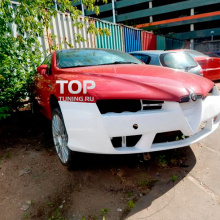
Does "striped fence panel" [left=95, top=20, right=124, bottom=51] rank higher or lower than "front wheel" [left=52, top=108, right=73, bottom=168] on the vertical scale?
higher

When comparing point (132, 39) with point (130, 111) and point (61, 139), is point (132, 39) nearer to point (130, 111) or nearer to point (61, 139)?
point (61, 139)

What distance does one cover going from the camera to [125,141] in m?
1.79

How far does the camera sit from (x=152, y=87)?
181 centimetres

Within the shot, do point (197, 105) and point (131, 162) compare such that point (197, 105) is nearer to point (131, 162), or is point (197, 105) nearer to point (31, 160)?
point (131, 162)

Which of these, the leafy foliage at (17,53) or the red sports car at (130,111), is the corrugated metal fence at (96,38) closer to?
the leafy foliage at (17,53)

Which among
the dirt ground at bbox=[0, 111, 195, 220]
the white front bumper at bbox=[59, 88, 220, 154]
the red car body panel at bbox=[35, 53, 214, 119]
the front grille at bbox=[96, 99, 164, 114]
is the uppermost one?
the red car body panel at bbox=[35, 53, 214, 119]

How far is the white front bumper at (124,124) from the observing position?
5.49 ft

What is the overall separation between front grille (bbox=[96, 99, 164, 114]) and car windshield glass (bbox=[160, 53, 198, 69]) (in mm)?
2839

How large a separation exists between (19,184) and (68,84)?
117cm

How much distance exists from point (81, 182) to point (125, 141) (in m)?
0.66

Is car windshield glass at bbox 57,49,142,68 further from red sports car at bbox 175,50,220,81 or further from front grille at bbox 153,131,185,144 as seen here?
red sports car at bbox 175,50,220,81

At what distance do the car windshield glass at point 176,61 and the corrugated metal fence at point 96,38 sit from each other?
1809mm

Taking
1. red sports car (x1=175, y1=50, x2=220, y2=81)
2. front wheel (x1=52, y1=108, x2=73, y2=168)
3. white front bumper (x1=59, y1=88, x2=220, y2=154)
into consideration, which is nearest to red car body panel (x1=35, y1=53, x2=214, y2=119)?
white front bumper (x1=59, y1=88, x2=220, y2=154)

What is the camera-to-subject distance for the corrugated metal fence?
5.59 m
